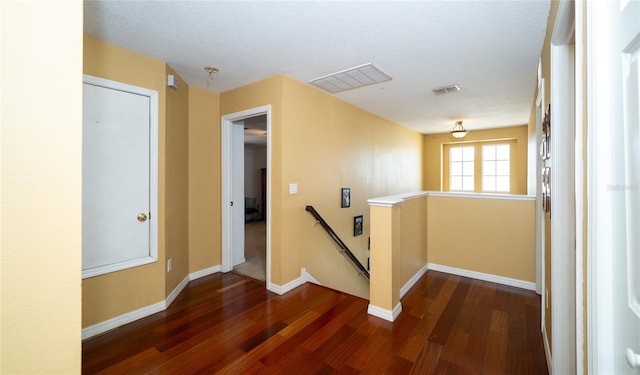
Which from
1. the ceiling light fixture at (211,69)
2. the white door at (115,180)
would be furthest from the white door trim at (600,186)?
the white door at (115,180)

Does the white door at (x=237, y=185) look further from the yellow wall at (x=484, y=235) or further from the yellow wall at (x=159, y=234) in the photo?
the yellow wall at (x=484, y=235)

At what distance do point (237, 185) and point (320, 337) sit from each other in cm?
233

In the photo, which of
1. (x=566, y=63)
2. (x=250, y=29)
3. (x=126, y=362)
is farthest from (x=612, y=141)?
(x=126, y=362)

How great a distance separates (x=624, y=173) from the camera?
707 millimetres

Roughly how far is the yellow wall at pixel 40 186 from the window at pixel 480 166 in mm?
7649

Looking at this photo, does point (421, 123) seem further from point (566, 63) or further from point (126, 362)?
point (126, 362)

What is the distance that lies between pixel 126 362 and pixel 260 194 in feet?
24.7

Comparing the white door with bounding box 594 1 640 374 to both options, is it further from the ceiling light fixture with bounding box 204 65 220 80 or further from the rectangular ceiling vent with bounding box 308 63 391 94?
the ceiling light fixture with bounding box 204 65 220 80

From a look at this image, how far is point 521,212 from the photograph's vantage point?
3.29m

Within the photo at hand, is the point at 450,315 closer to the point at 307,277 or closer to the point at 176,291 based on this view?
the point at 307,277

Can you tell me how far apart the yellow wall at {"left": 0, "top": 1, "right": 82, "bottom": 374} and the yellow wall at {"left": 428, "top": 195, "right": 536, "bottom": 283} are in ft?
12.6

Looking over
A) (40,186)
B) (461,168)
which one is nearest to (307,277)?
(40,186)

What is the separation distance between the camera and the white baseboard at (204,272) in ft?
10.9

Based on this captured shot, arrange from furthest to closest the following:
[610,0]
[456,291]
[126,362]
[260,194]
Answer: [260,194] < [456,291] < [126,362] < [610,0]
